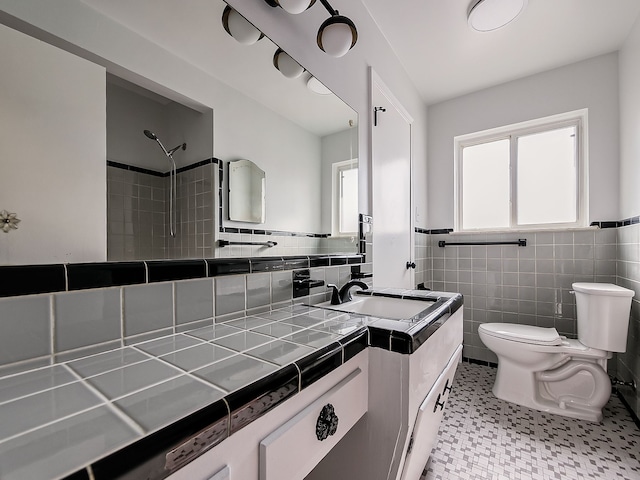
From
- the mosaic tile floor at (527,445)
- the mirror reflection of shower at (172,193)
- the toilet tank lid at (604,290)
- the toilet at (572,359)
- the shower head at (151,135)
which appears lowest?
the mosaic tile floor at (527,445)

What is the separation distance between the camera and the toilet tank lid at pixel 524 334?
1875 mm

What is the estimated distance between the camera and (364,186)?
5.53ft

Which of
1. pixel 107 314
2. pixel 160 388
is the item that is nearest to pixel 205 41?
pixel 107 314

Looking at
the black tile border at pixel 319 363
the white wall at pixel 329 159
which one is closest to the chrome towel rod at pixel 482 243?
the white wall at pixel 329 159

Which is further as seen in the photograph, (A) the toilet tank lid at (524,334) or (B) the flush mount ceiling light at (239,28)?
(A) the toilet tank lid at (524,334)

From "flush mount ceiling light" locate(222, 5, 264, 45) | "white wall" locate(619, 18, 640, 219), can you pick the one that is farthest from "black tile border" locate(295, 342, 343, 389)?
"white wall" locate(619, 18, 640, 219)

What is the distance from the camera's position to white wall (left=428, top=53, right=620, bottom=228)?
2131 mm

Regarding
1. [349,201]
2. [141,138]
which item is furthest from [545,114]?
[141,138]

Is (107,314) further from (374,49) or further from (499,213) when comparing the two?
(499,213)

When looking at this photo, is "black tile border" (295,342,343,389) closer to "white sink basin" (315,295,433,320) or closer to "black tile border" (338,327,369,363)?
"black tile border" (338,327,369,363)

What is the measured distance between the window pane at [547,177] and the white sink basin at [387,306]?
1.87 meters

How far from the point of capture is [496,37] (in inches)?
76.9

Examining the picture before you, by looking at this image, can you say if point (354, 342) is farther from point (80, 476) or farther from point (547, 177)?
point (547, 177)

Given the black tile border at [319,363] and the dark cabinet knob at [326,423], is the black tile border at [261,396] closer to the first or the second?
the black tile border at [319,363]
